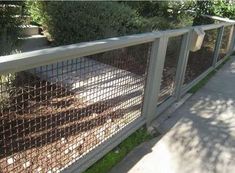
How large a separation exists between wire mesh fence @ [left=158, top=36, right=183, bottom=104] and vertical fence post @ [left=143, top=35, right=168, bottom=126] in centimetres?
28

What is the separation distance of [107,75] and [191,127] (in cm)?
174

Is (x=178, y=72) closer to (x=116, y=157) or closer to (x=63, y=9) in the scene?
(x=116, y=157)

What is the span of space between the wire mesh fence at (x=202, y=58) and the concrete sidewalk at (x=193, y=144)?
455mm

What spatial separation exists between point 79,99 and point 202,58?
3382mm

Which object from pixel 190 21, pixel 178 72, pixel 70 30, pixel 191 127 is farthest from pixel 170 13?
pixel 191 127

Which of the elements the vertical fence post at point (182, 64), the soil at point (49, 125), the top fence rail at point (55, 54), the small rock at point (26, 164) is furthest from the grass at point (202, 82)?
the small rock at point (26, 164)

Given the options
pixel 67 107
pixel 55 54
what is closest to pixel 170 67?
pixel 67 107

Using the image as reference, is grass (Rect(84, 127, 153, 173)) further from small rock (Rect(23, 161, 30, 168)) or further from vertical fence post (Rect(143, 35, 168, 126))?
small rock (Rect(23, 161, 30, 168))

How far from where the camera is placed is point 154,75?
159 inches

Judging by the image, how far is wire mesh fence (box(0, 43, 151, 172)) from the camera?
9.54 feet

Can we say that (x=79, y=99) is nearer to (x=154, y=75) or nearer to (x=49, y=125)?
(x=49, y=125)

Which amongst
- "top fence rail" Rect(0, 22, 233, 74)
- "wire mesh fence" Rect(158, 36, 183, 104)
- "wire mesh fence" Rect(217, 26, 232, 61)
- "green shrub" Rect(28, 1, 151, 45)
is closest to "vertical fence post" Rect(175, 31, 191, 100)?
"wire mesh fence" Rect(158, 36, 183, 104)

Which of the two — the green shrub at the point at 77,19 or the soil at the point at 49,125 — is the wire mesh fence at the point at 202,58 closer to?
the soil at the point at 49,125

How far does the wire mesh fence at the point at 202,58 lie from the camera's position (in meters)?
5.71
